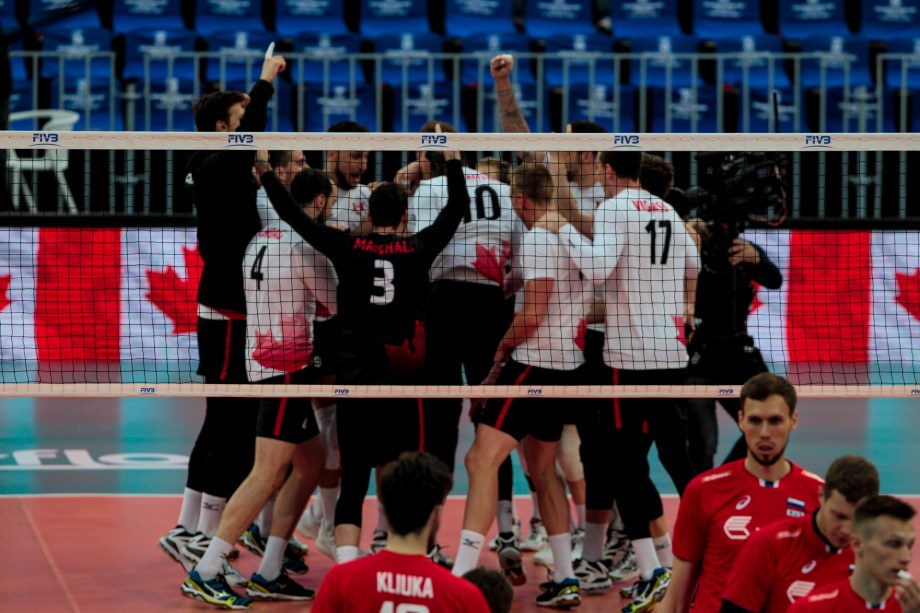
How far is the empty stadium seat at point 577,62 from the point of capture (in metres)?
15.7

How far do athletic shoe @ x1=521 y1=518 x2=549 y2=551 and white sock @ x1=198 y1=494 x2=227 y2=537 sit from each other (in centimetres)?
202

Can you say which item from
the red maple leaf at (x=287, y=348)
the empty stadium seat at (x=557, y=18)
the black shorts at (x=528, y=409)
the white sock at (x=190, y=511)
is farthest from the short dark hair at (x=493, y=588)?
the empty stadium seat at (x=557, y=18)

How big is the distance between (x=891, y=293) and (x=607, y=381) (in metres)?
6.87

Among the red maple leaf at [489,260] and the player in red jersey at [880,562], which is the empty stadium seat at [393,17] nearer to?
the red maple leaf at [489,260]

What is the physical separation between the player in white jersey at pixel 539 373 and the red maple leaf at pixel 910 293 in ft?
21.2

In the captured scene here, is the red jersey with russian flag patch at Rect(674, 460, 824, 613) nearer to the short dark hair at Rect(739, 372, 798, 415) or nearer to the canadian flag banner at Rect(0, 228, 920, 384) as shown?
the short dark hair at Rect(739, 372, 798, 415)

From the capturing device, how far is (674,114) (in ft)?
51.3

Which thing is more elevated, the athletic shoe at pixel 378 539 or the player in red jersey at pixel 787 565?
the player in red jersey at pixel 787 565

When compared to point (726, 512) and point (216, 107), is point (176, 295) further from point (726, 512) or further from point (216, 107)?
point (726, 512)

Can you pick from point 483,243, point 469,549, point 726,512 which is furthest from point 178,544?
point 726,512

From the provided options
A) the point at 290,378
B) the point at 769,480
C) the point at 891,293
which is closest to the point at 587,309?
the point at 290,378

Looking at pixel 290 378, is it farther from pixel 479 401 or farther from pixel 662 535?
pixel 662 535

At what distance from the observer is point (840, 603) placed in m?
4.17

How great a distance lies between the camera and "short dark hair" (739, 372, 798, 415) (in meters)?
5.29
